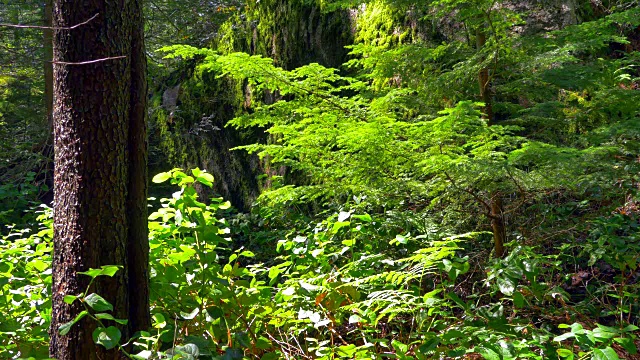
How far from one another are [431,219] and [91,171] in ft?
7.11

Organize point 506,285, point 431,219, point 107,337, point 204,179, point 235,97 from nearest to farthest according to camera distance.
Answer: point 107,337, point 506,285, point 204,179, point 431,219, point 235,97

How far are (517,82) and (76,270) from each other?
275 centimetres

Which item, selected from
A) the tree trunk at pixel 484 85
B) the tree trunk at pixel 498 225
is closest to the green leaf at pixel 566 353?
the tree trunk at pixel 498 225

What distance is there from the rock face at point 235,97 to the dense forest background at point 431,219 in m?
1.28

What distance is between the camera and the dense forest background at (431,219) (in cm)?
256

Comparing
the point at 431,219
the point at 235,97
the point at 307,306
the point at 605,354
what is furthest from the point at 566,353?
the point at 235,97

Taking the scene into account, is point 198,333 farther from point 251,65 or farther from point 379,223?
point 251,65

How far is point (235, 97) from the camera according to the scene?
8.05 meters

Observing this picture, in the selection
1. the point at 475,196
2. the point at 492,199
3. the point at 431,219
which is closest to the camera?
the point at 475,196

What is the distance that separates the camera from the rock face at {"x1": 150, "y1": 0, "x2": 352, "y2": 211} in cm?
684

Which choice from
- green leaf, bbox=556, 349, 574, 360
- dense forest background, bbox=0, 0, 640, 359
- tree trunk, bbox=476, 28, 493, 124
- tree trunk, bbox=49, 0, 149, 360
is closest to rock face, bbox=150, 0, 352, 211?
dense forest background, bbox=0, 0, 640, 359

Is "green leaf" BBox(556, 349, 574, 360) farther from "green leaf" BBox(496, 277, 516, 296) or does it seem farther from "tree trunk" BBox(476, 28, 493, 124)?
"tree trunk" BBox(476, 28, 493, 124)

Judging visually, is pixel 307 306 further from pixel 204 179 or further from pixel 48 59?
pixel 48 59

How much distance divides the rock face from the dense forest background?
1.28 m
